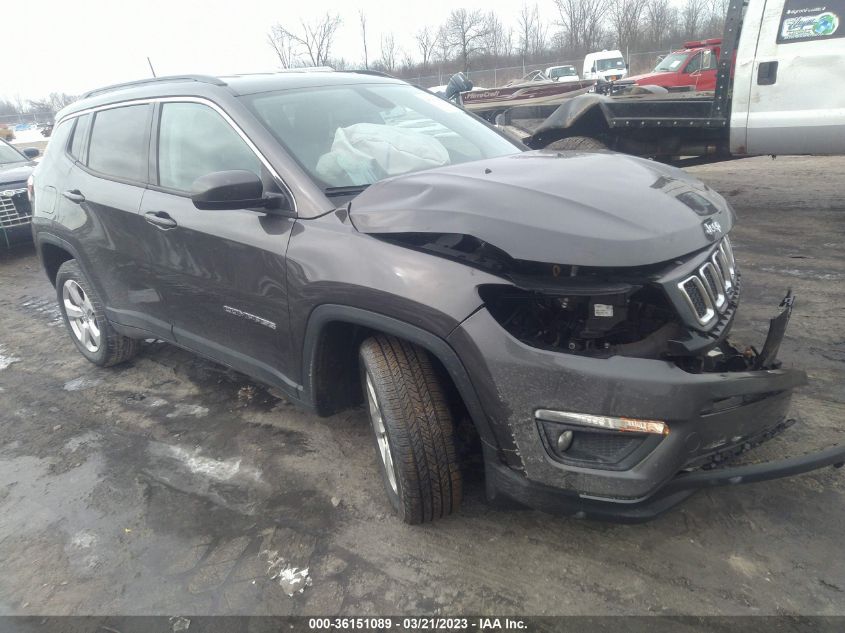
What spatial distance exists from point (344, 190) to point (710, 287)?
1.54 metres

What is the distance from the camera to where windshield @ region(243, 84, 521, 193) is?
112 inches

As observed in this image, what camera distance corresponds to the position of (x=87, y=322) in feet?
14.8

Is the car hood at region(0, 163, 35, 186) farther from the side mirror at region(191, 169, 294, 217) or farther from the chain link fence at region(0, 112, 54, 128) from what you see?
the chain link fence at region(0, 112, 54, 128)

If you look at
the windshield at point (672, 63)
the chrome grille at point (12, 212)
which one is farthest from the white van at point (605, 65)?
the chrome grille at point (12, 212)

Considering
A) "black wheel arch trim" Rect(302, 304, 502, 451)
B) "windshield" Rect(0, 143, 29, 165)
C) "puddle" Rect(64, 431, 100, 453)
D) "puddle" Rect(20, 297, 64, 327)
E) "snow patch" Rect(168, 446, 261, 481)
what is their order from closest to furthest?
"black wheel arch trim" Rect(302, 304, 502, 451)
"snow patch" Rect(168, 446, 261, 481)
"puddle" Rect(64, 431, 100, 453)
"puddle" Rect(20, 297, 64, 327)
"windshield" Rect(0, 143, 29, 165)

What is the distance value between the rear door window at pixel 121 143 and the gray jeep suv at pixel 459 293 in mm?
140

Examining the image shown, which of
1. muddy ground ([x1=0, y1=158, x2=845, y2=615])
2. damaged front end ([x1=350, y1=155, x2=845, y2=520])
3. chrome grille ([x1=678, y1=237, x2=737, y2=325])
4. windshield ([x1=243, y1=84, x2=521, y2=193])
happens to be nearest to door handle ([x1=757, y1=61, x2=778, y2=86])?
muddy ground ([x1=0, y1=158, x2=845, y2=615])

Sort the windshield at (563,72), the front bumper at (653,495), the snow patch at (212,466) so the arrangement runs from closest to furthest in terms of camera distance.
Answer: the front bumper at (653,495) < the snow patch at (212,466) < the windshield at (563,72)

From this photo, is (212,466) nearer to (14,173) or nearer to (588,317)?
(588,317)

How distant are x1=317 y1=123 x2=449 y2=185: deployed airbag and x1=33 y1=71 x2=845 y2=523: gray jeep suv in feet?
0.03

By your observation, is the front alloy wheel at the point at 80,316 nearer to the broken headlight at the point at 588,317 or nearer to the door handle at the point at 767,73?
the broken headlight at the point at 588,317

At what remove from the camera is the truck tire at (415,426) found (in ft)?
7.61

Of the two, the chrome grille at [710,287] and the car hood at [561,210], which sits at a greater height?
the car hood at [561,210]

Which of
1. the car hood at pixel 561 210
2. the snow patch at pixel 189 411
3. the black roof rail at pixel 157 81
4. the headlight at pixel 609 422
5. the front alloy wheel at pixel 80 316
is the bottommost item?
the snow patch at pixel 189 411
